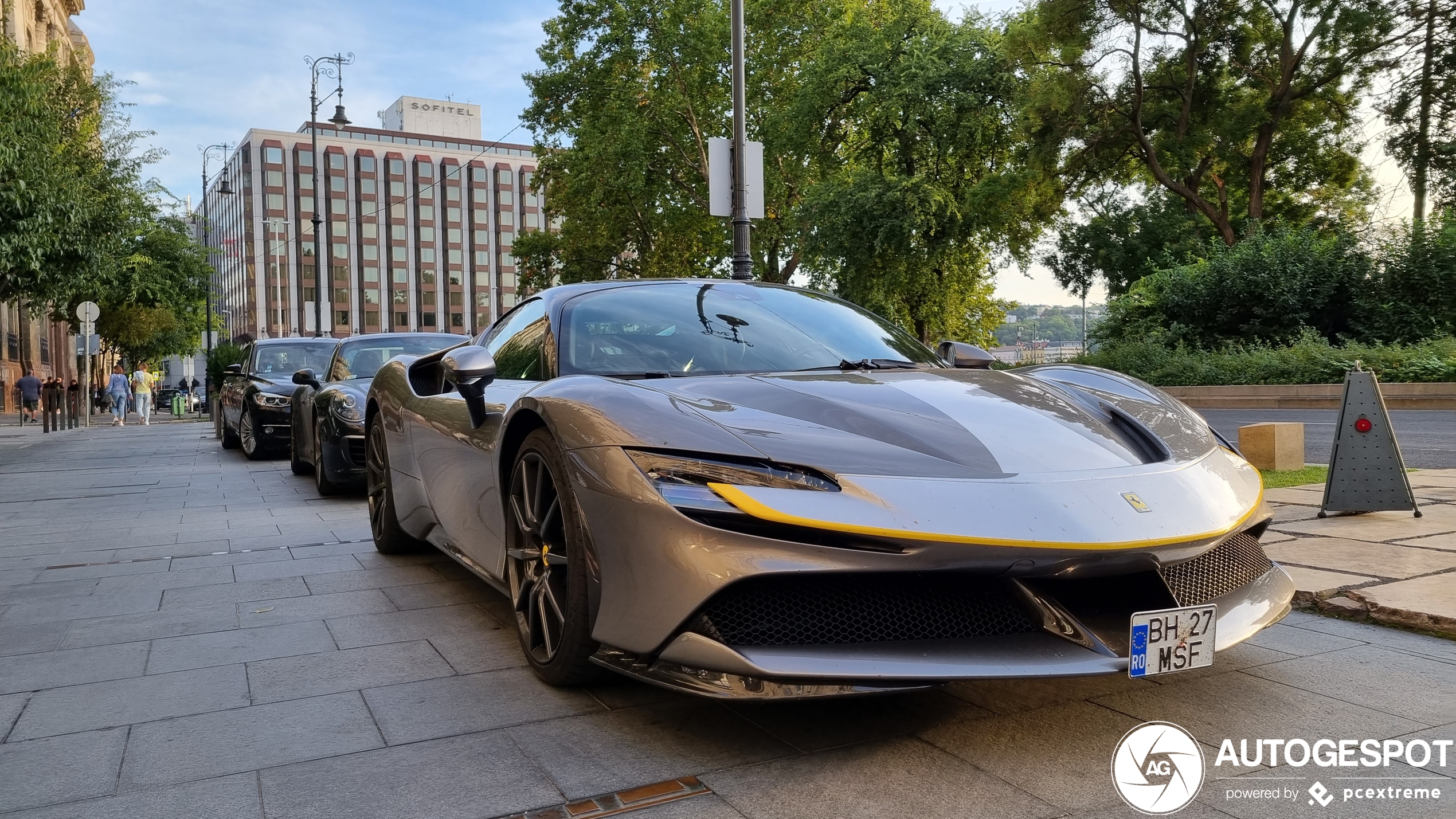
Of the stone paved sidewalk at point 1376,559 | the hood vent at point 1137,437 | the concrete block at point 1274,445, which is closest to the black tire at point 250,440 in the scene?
the concrete block at point 1274,445

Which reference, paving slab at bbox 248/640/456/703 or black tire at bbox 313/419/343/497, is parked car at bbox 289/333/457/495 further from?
paving slab at bbox 248/640/456/703

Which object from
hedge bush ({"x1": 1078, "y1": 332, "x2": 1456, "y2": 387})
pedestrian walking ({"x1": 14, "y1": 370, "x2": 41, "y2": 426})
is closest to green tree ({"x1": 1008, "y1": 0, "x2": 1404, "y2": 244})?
hedge bush ({"x1": 1078, "y1": 332, "x2": 1456, "y2": 387})

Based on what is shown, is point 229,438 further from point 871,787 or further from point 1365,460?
point 871,787

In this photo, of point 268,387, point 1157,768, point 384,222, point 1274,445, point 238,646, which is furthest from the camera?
point 384,222

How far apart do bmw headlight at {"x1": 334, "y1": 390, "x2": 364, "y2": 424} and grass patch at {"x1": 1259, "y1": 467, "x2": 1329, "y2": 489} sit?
6615 millimetres

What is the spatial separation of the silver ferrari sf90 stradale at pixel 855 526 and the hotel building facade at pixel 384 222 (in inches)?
3503

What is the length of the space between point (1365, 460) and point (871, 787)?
179 inches

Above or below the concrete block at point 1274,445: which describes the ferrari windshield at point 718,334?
above

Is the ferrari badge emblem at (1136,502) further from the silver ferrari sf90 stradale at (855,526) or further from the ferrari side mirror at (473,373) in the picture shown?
the ferrari side mirror at (473,373)

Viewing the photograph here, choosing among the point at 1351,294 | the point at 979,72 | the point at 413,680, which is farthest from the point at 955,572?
the point at 979,72

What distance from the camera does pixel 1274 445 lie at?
8.62 metres

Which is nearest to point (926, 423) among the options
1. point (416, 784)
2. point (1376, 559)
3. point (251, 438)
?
point (416, 784)

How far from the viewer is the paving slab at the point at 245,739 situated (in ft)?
8.87

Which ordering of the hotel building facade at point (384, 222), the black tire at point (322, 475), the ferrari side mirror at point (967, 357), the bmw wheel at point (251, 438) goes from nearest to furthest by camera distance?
the ferrari side mirror at point (967, 357) < the black tire at point (322, 475) < the bmw wheel at point (251, 438) < the hotel building facade at point (384, 222)
